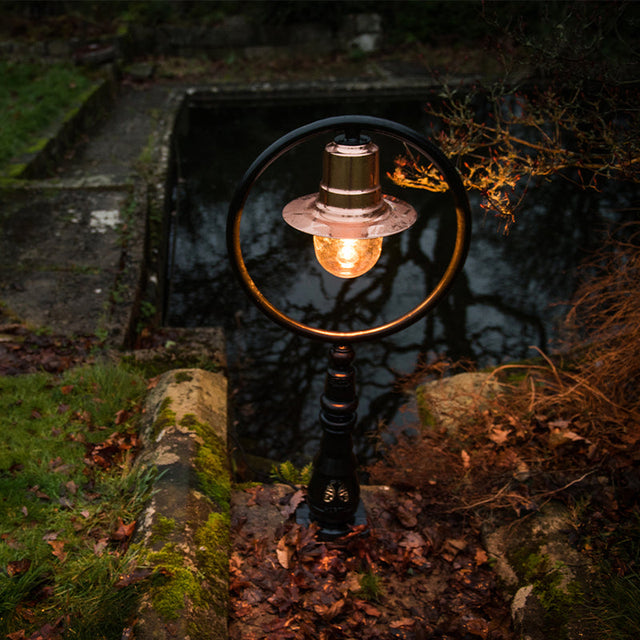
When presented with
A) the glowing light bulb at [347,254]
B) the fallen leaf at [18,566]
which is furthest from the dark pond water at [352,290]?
the glowing light bulb at [347,254]

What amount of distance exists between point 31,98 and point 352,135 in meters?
9.73

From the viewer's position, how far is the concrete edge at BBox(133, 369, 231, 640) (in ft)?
8.41

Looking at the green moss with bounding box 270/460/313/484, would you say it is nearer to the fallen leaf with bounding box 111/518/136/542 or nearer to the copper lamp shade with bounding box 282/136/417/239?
the fallen leaf with bounding box 111/518/136/542

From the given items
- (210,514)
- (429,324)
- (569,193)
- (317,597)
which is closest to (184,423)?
(210,514)

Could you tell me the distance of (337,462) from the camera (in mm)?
3303

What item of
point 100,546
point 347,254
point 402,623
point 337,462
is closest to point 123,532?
point 100,546

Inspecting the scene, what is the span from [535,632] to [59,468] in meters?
2.64

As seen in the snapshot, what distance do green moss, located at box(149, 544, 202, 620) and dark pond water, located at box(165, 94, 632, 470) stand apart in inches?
97.7

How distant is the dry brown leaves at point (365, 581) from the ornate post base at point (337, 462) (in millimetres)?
100

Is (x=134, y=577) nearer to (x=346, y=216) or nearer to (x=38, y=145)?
(x=346, y=216)

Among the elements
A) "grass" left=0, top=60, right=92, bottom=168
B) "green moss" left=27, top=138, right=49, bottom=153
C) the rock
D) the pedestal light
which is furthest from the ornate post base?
"green moss" left=27, top=138, right=49, bottom=153

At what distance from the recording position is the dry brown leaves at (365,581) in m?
2.98

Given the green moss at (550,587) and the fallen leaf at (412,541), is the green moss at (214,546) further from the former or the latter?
the green moss at (550,587)

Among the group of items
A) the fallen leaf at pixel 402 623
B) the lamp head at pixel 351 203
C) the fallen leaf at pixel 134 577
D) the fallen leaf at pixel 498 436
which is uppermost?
the lamp head at pixel 351 203
